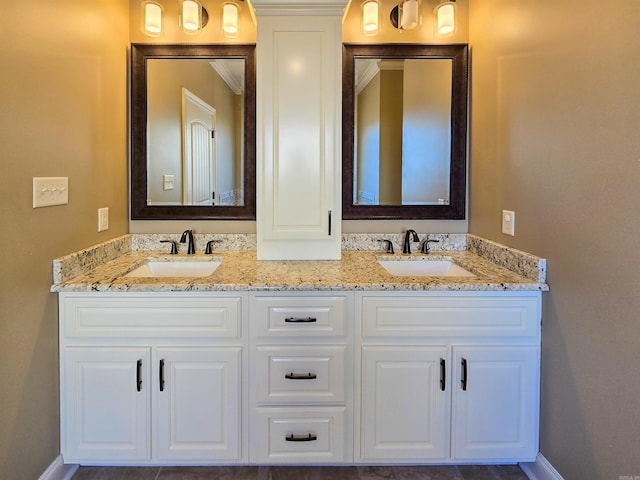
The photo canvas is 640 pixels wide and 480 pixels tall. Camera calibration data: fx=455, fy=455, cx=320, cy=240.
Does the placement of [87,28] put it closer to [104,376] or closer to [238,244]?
[238,244]

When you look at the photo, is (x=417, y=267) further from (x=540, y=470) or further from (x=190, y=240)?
(x=190, y=240)

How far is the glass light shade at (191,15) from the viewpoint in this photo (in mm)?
2350

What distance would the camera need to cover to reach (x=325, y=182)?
230 centimetres

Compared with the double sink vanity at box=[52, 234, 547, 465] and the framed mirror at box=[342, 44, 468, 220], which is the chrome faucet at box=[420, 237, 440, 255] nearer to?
the framed mirror at box=[342, 44, 468, 220]

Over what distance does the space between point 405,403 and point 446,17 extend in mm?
1955

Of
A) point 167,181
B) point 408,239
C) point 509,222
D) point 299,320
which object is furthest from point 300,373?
point 167,181

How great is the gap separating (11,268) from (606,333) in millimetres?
1892

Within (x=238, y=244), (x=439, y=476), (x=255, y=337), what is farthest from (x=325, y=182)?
(x=439, y=476)

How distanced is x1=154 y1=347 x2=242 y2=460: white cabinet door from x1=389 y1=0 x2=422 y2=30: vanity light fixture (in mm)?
1869

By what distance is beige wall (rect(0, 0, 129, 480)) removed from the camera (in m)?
1.46

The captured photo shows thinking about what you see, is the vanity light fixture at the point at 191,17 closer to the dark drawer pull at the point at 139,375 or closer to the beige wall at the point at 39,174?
the beige wall at the point at 39,174

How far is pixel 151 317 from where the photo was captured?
1.78 m

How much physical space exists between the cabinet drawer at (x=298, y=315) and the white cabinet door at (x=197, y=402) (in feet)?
0.50

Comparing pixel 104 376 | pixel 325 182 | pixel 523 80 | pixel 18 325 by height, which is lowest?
pixel 104 376
